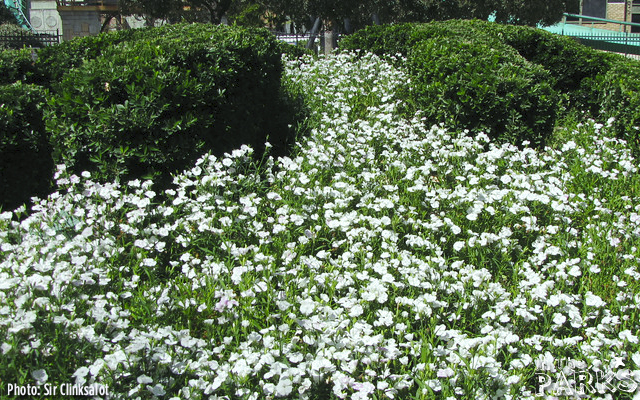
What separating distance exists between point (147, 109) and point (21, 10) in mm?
49954

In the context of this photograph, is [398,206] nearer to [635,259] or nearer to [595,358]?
[635,259]

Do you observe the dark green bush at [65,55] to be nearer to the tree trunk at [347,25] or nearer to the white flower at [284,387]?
the white flower at [284,387]

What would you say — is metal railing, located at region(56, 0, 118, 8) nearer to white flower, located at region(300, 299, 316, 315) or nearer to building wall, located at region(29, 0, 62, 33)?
building wall, located at region(29, 0, 62, 33)

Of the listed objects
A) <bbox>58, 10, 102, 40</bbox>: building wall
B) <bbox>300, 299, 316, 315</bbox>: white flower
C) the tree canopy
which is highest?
<bbox>58, 10, 102, 40</bbox>: building wall

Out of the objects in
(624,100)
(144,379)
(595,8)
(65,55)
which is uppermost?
(595,8)

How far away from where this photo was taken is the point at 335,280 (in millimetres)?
3703

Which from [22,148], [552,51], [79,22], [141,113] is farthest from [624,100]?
[79,22]

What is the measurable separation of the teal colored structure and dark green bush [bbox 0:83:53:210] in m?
45.1

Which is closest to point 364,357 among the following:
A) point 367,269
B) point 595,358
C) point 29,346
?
point 367,269

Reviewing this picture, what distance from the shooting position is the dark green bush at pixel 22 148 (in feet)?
16.0

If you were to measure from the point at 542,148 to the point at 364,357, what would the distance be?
4.88 meters

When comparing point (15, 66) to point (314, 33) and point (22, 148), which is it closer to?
point (22, 148)

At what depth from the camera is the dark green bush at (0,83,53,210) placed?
4.89 metres

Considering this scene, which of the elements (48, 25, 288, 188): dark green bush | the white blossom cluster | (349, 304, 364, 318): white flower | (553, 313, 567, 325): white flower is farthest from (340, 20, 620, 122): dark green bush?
(349, 304, 364, 318): white flower
